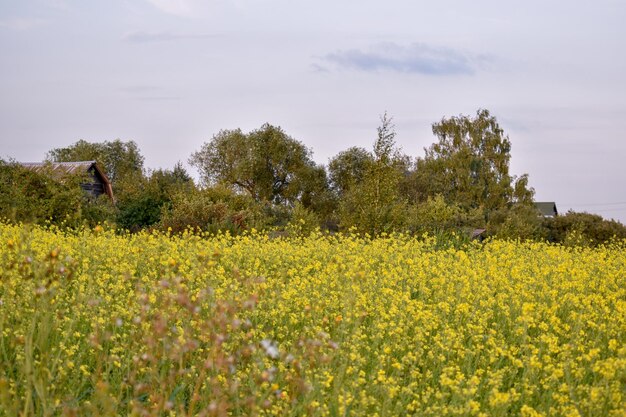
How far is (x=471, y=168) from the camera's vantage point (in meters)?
51.9

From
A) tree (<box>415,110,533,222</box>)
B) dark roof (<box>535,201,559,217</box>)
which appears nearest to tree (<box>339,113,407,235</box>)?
tree (<box>415,110,533,222</box>)

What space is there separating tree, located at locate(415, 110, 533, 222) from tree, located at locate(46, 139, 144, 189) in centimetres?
2960

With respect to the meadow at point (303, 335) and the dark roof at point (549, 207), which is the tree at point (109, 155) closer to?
the dark roof at point (549, 207)

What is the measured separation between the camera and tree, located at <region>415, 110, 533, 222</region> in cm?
5088

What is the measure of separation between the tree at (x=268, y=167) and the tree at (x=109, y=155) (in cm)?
1778

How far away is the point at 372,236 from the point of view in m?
20.9

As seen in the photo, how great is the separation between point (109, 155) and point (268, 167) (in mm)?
27104

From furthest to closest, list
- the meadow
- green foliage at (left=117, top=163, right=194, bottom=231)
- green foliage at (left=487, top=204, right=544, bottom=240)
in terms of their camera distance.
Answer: green foliage at (left=487, top=204, right=544, bottom=240), green foliage at (left=117, top=163, right=194, bottom=231), the meadow

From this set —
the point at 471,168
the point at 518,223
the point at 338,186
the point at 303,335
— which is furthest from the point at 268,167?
the point at 303,335

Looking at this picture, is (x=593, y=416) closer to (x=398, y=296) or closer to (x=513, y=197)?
(x=398, y=296)

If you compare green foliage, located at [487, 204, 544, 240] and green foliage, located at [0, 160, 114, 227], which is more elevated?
green foliage, located at [0, 160, 114, 227]

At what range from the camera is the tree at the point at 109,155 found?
71.7 meters

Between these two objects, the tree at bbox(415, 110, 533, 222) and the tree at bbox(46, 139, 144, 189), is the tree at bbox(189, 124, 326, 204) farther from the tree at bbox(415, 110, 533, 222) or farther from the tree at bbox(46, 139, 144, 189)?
the tree at bbox(46, 139, 144, 189)

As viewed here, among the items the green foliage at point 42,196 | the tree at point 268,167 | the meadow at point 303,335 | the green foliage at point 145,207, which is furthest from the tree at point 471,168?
the meadow at point 303,335
